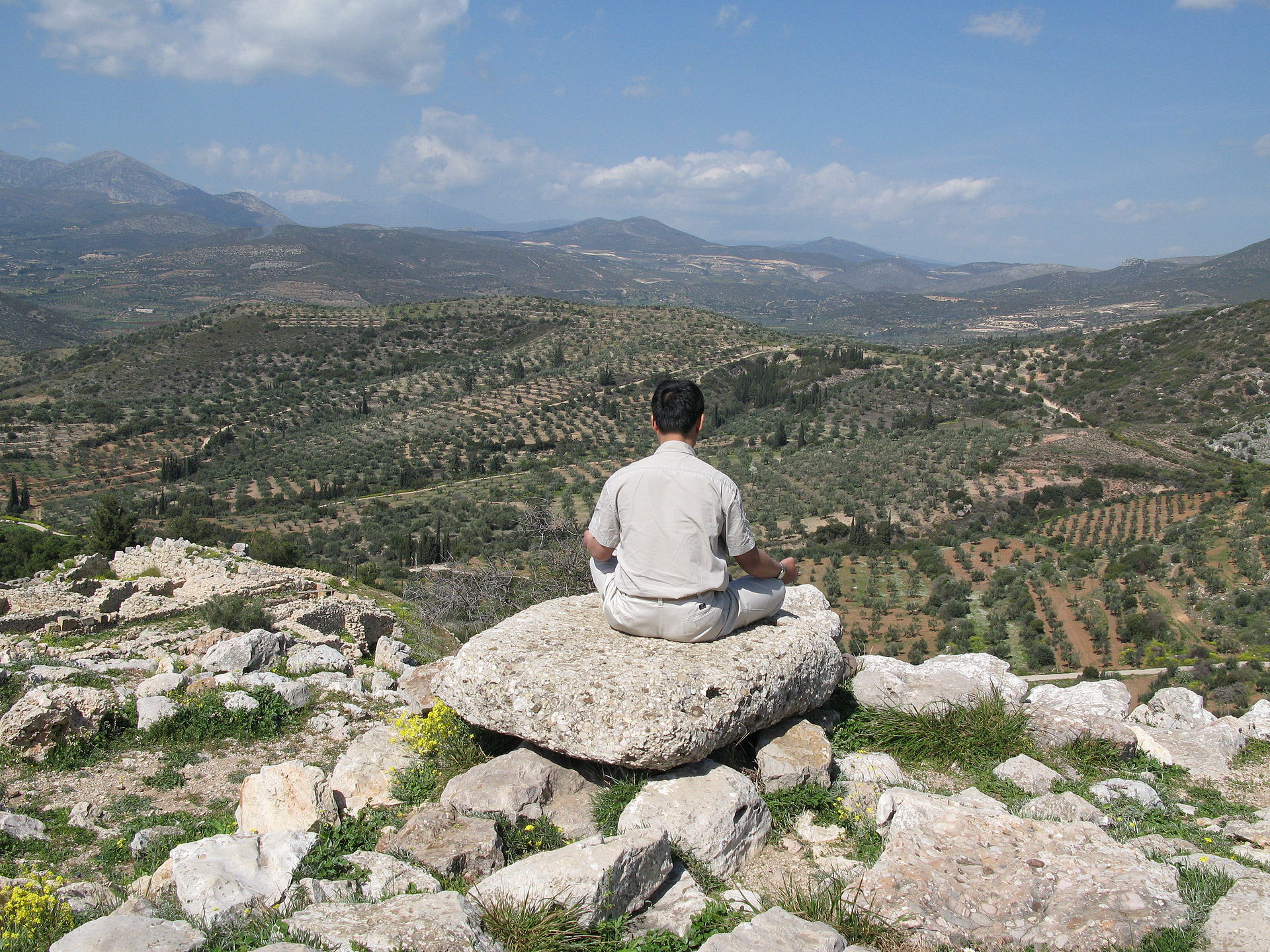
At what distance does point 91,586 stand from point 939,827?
16.4m

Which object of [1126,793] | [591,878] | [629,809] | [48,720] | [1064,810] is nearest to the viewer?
[591,878]

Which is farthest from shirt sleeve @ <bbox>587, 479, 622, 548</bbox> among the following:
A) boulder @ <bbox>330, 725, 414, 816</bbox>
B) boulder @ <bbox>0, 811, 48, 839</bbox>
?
boulder @ <bbox>0, 811, 48, 839</bbox>

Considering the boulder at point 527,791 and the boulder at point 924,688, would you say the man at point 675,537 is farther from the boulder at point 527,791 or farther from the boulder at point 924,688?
the boulder at point 924,688

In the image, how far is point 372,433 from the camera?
65.1 m

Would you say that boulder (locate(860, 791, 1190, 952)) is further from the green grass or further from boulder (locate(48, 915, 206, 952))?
boulder (locate(48, 915, 206, 952))

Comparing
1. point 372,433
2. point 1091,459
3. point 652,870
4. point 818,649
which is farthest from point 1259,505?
point 372,433

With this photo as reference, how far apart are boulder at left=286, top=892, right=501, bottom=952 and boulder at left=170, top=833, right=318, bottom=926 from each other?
324 mm

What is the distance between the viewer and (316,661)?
889 cm

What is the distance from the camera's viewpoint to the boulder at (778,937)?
3.12 metres

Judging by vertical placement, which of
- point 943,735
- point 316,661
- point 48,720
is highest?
point 943,735

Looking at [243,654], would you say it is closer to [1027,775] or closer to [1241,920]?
[1027,775]

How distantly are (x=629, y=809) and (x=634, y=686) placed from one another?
0.68 meters

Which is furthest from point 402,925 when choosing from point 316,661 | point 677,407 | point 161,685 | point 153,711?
point 316,661

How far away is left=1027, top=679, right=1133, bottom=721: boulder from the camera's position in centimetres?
734
